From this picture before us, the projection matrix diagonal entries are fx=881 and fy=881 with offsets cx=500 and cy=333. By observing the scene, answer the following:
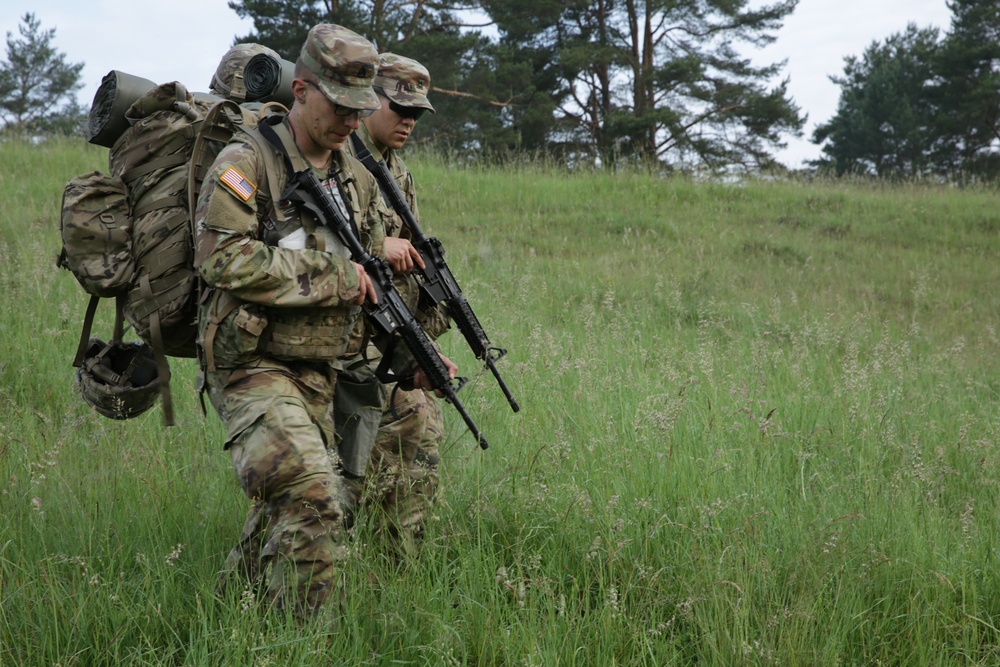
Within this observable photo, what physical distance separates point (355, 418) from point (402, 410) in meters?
0.26

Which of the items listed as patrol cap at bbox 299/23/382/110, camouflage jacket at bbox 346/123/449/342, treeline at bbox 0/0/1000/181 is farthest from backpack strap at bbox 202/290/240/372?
treeline at bbox 0/0/1000/181

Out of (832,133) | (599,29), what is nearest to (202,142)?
(599,29)

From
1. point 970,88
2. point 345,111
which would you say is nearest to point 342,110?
point 345,111

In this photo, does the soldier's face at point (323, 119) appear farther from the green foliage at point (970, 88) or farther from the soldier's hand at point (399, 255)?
the green foliage at point (970, 88)

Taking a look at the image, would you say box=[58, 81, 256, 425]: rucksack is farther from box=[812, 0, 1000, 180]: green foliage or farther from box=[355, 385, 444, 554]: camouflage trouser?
Answer: box=[812, 0, 1000, 180]: green foliage

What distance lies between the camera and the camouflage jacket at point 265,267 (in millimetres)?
2865

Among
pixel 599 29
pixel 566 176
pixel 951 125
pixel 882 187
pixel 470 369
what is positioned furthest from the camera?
pixel 951 125

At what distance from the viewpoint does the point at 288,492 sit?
279cm

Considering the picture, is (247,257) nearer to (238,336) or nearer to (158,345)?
(238,336)

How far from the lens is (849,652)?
301 centimetres

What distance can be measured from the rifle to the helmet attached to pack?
1207 mm

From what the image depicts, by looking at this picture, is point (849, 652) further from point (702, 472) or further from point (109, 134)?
point (109, 134)

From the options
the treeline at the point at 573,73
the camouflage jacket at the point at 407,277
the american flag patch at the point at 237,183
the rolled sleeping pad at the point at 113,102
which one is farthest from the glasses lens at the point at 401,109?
the treeline at the point at 573,73

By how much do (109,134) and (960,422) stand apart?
186 inches
